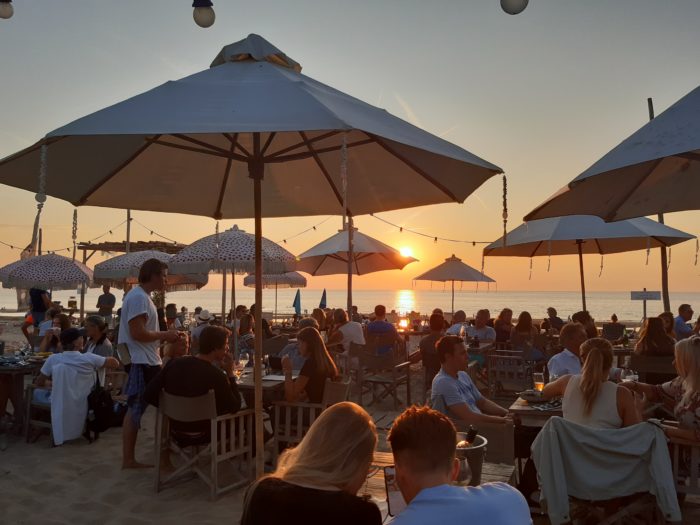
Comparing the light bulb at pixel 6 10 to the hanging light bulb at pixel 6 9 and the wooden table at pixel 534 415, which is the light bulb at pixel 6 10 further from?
the wooden table at pixel 534 415

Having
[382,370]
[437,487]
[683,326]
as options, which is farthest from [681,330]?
[437,487]

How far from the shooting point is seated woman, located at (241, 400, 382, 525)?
5.57ft

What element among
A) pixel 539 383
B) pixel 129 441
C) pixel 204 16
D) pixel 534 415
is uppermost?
pixel 204 16

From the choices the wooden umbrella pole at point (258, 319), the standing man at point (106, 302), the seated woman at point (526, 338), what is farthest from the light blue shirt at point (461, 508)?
the standing man at point (106, 302)

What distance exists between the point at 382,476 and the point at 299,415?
103 inches

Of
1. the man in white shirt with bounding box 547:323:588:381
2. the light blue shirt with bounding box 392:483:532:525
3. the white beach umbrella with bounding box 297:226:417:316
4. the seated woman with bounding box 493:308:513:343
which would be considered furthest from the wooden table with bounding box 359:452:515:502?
the white beach umbrella with bounding box 297:226:417:316

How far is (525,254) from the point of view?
1140 cm

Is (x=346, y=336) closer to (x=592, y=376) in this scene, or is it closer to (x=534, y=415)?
(x=534, y=415)

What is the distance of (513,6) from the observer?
14.5 feet

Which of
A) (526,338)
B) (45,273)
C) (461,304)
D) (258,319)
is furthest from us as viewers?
(461,304)

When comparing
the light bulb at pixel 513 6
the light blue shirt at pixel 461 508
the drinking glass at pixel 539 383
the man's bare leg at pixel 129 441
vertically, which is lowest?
the man's bare leg at pixel 129 441

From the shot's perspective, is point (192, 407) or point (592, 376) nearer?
point (592, 376)

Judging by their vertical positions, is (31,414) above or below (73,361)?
below

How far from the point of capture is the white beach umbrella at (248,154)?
8.73 ft
